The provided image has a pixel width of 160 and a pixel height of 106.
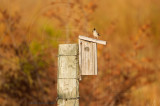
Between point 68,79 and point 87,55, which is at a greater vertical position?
point 87,55

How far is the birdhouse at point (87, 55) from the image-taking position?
13.4ft

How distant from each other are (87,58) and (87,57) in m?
0.01

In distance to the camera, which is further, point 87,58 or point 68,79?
point 87,58

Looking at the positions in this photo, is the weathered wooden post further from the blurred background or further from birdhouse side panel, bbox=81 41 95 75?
the blurred background

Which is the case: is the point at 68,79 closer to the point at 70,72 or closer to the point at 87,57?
the point at 70,72

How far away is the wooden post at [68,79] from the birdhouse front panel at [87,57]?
120 millimetres

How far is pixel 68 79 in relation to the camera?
3.95 m

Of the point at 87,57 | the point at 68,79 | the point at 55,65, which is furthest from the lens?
the point at 55,65

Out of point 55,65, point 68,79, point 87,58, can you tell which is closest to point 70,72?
point 68,79

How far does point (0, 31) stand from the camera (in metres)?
8.78

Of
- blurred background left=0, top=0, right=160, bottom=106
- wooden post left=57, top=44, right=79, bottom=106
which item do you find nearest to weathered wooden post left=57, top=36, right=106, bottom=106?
wooden post left=57, top=44, right=79, bottom=106

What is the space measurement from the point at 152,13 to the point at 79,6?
6.18 m

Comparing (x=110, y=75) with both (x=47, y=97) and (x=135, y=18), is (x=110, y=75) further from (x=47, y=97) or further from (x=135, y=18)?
(x=135, y=18)

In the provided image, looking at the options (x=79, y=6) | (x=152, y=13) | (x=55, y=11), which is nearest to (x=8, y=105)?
(x=55, y=11)
